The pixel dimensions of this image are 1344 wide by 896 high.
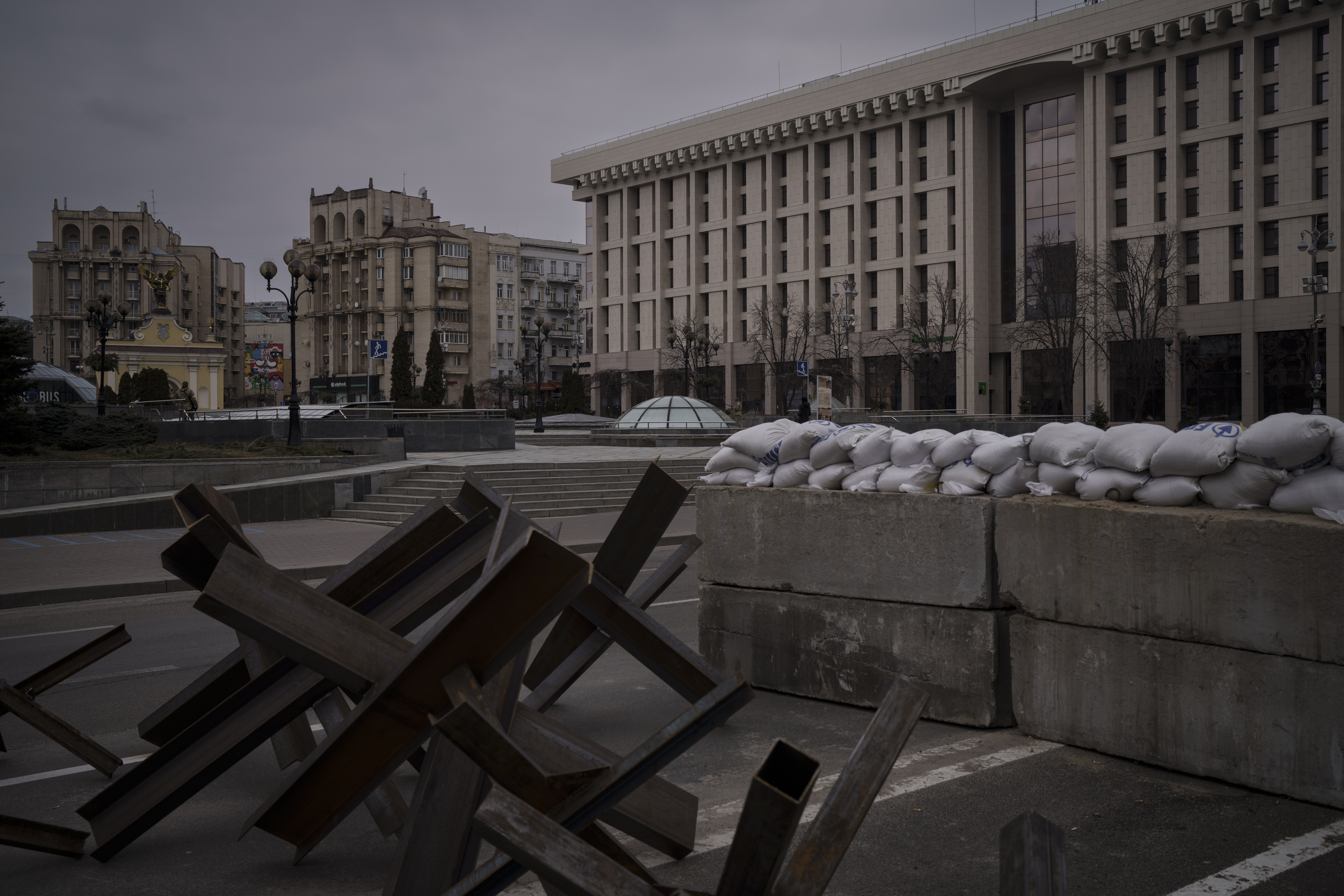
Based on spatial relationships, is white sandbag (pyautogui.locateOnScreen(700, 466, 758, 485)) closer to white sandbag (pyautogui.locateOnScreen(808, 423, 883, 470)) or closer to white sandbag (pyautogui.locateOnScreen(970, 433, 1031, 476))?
white sandbag (pyautogui.locateOnScreen(808, 423, 883, 470))

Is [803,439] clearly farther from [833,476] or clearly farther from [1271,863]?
[1271,863]

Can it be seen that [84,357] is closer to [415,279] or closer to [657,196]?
[415,279]

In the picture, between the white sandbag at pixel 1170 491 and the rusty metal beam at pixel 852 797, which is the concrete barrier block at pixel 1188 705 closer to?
the white sandbag at pixel 1170 491

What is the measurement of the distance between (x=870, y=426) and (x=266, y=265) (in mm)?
25823

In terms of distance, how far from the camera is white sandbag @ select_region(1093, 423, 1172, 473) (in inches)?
172

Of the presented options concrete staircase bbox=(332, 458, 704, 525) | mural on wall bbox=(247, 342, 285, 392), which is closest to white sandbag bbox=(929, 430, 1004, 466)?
concrete staircase bbox=(332, 458, 704, 525)

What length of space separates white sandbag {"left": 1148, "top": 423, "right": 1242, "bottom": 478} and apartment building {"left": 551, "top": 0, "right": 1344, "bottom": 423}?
4903cm

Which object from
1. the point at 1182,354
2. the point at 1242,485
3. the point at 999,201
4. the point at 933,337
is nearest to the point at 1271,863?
the point at 1242,485

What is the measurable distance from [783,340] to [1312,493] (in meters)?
66.1

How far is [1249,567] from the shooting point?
3.89m

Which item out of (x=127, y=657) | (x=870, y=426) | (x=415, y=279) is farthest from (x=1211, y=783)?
(x=415, y=279)

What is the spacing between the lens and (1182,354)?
56.0 meters

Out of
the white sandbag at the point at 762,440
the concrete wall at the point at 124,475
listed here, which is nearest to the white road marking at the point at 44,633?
the white sandbag at the point at 762,440

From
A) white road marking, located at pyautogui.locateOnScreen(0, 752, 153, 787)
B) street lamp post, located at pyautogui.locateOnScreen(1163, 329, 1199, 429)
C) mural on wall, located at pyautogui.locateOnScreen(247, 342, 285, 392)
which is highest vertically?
mural on wall, located at pyautogui.locateOnScreen(247, 342, 285, 392)
